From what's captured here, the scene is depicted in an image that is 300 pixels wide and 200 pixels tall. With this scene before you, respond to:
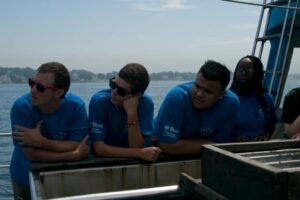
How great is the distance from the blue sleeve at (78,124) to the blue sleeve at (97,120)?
62 mm

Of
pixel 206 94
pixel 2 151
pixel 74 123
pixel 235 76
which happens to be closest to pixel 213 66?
pixel 206 94

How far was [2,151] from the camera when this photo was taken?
1661 cm

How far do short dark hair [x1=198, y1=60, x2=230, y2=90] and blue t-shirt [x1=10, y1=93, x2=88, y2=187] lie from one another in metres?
1.07

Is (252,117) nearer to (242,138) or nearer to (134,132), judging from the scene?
(242,138)

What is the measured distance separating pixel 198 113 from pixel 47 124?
126 centimetres

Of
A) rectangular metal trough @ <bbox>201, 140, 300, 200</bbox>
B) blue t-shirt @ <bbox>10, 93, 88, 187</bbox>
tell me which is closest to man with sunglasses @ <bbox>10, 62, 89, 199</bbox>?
blue t-shirt @ <bbox>10, 93, 88, 187</bbox>

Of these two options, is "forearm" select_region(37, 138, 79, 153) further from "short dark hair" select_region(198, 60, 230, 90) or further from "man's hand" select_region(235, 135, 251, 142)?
"man's hand" select_region(235, 135, 251, 142)

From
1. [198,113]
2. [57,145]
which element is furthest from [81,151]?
[198,113]

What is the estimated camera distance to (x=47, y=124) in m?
3.37

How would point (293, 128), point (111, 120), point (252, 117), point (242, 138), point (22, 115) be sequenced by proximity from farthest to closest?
1. point (252, 117)
2. point (242, 138)
3. point (293, 128)
4. point (111, 120)
5. point (22, 115)

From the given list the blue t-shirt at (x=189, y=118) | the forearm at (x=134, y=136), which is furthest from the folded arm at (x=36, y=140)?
the blue t-shirt at (x=189, y=118)

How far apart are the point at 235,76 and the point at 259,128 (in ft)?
1.90

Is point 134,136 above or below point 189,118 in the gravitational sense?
below

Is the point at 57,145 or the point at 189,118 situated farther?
the point at 189,118
